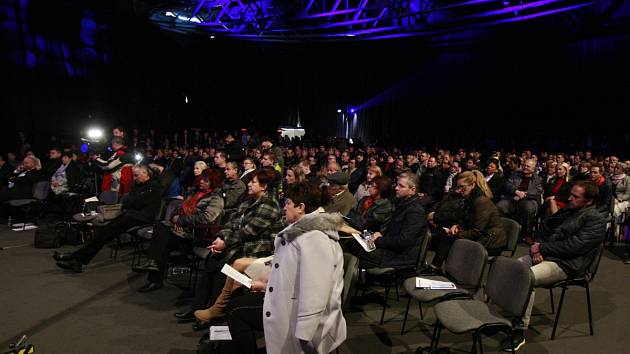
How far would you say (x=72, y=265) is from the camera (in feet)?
18.1

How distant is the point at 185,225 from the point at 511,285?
3.10m

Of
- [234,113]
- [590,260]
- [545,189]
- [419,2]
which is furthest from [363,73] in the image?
[590,260]

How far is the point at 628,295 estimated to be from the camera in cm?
492

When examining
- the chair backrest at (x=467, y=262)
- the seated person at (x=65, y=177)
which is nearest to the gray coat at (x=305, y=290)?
the chair backrest at (x=467, y=262)

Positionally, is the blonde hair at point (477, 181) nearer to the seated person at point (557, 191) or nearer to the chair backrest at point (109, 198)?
the seated person at point (557, 191)

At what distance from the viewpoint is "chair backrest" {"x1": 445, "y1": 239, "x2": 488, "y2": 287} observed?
3.64 m

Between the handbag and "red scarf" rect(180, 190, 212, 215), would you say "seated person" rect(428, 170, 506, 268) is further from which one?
the handbag

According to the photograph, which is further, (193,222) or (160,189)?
(160,189)

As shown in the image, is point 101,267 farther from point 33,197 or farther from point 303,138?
point 303,138

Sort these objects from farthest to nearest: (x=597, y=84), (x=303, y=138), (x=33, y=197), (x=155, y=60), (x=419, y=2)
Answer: (x=303, y=138), (x=155, y=60), (x=597, y=84), (x=419, y=2), (x=33, y=197)

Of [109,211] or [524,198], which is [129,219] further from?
[524,198]

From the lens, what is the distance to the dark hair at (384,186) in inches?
187

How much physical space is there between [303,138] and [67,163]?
12.1m

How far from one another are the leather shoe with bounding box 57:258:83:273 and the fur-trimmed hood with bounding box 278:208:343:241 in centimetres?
406
